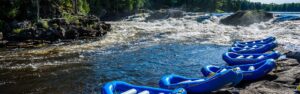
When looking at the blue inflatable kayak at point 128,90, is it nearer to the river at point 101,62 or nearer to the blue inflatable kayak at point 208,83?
the blue inflatable kayak at point 208,83

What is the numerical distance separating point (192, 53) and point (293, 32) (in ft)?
42.1

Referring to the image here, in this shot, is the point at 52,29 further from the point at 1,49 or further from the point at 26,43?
the point at 1,49

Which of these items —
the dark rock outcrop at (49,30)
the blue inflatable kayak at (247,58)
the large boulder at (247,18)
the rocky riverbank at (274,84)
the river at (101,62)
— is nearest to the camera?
the rocky riverbank at (274,84)

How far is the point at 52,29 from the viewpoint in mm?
28531

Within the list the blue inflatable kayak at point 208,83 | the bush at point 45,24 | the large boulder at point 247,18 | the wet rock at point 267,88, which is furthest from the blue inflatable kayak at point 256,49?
the large boulder at point 247,18

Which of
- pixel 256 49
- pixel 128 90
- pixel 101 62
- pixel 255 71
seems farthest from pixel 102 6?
pixel 128 90

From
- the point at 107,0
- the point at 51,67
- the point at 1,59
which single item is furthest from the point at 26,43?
the point at 107,0

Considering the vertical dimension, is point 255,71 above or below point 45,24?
below

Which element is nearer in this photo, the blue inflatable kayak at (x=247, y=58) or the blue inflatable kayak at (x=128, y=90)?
the blue inflatable kayak at (x=128, y=90)

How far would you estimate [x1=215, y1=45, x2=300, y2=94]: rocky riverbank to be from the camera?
36.7 ft

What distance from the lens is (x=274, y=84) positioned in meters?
11.9

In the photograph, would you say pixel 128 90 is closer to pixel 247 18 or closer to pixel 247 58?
pixel 247 58

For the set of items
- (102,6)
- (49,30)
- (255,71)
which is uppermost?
(102,6)

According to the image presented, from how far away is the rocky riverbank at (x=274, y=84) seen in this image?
440 inches
